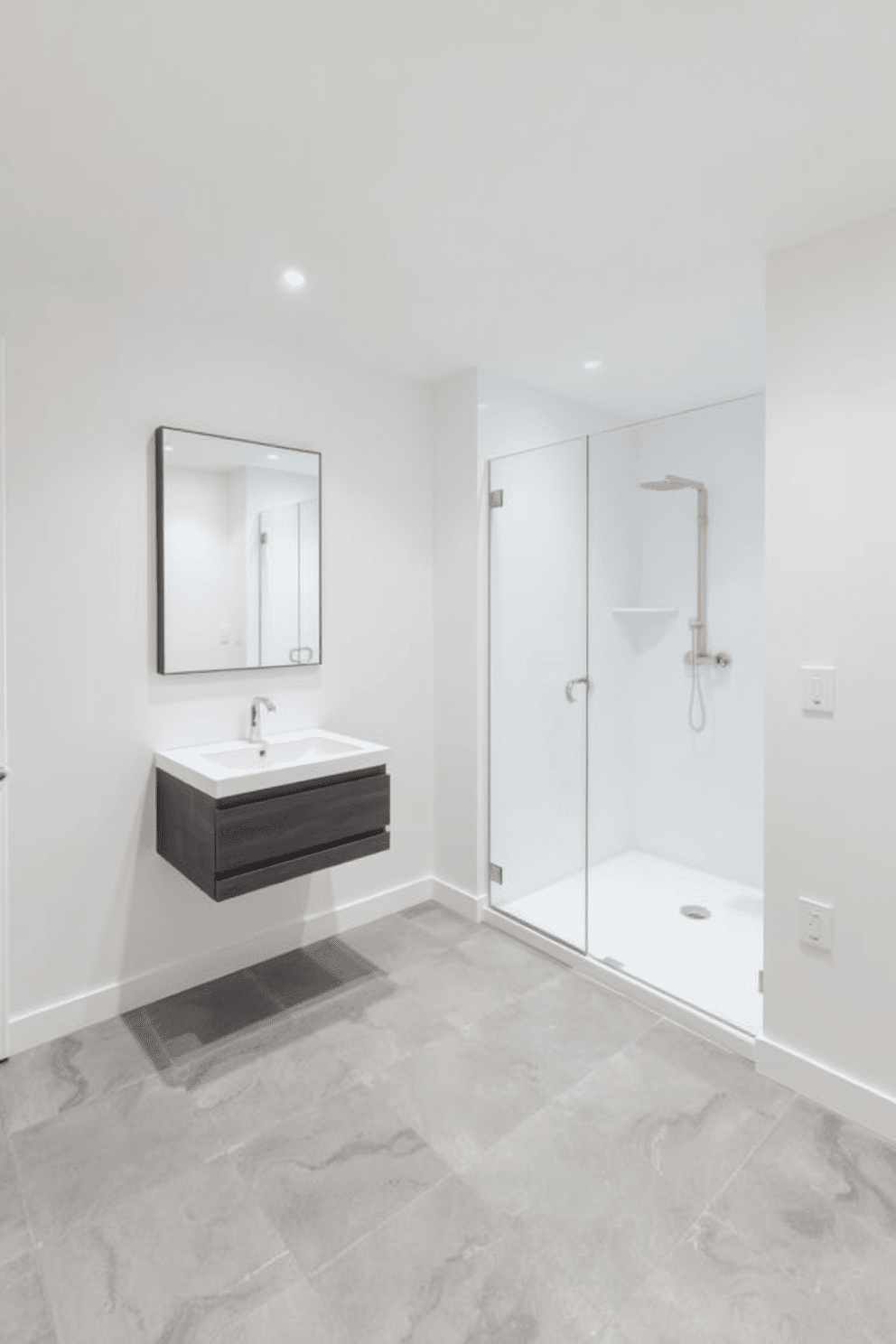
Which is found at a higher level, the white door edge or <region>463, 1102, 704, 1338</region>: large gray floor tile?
the white door edge

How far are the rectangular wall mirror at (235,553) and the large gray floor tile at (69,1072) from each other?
1227 millimetres

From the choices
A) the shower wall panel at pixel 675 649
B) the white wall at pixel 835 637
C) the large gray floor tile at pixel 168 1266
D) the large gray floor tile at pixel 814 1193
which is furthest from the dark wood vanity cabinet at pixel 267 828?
the large gray floor tile at pixel 814 1193

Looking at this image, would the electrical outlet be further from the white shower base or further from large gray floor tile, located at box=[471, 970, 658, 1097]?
large gray floor tile, located at box=[471, 970, 658, 1097]

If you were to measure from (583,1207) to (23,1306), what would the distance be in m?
1.16

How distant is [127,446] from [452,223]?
126cm

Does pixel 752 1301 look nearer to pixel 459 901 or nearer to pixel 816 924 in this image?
pixel 816 924

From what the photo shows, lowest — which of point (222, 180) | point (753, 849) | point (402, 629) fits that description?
point (753, 849)

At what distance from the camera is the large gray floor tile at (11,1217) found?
59.7 inches

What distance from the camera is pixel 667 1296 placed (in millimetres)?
1409

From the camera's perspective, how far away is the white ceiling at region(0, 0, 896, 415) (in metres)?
1.29

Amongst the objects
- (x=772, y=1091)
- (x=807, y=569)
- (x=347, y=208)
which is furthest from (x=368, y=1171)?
(x=347, y=208)

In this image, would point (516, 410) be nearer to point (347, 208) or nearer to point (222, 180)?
point (347, 208)

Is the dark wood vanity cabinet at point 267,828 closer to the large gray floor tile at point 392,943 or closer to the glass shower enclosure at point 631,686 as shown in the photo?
the large gray floor tile at point 392,943

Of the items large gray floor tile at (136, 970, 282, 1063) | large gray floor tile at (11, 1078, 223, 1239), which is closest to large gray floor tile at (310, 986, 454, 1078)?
large gray floor tile at (136, 970, 282, 1063)
